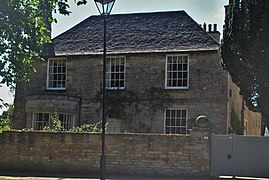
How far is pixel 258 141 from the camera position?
17.8 meters

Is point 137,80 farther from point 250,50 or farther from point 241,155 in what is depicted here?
point 241,155

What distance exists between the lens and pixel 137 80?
82.9 ft

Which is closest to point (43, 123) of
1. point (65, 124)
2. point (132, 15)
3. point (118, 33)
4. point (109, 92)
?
point (65, 124)

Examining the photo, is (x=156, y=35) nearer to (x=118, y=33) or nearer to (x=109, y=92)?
(x=118, y=33)

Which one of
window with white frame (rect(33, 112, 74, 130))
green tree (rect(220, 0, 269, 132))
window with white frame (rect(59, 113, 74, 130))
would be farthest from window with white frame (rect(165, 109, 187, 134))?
green tree (rect(220, 0, 269, 132))

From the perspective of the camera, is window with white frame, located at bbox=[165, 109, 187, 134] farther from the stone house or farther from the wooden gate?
the wooden gate

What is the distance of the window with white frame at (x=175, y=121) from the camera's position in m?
24.2

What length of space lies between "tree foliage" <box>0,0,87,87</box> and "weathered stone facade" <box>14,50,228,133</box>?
41.0 feet

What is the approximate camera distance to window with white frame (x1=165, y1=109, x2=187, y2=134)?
79.3ft

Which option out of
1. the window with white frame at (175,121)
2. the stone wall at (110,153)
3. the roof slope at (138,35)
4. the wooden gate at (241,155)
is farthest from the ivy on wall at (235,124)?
the stone wall at (110,153)

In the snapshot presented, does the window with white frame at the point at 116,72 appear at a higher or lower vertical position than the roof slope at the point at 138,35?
lower

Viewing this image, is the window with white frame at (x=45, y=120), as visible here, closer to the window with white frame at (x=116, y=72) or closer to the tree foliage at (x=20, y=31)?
the window with white frame at (x=116, y=72)

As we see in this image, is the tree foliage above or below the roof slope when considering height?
below

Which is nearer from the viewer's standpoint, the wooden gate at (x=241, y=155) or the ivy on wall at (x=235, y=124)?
the wooden gate at (x=241, y=155)
